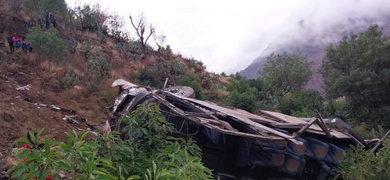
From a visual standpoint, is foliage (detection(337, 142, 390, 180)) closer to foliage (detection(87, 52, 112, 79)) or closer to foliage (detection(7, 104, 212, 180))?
foliage (detection(7, 104, 212, 180))

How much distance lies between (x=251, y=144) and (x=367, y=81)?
12.3m

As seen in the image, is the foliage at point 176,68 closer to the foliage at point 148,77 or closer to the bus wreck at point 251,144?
the foliage at point 148,77

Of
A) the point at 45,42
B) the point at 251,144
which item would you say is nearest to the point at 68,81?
the point at 45,42

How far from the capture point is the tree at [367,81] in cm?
1568

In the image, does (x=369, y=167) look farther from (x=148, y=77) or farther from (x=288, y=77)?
(x=288, y=77)

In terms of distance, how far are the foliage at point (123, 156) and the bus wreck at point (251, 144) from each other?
961mm

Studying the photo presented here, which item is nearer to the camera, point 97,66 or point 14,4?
point 97,66

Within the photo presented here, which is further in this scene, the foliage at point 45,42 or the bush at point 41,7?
the bush at point 41,7

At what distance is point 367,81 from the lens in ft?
51.1

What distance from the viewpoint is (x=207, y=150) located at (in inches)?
199

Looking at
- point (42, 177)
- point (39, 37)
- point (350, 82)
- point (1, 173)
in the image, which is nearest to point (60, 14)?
point (39, 37)

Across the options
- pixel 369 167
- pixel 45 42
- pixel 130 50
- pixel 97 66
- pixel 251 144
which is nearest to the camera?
pixel 369 167

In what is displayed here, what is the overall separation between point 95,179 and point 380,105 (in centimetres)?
1588

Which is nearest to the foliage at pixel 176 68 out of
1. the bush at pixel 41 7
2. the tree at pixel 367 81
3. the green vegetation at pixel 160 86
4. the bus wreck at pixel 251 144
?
the green vegetation at pixel 160 86
